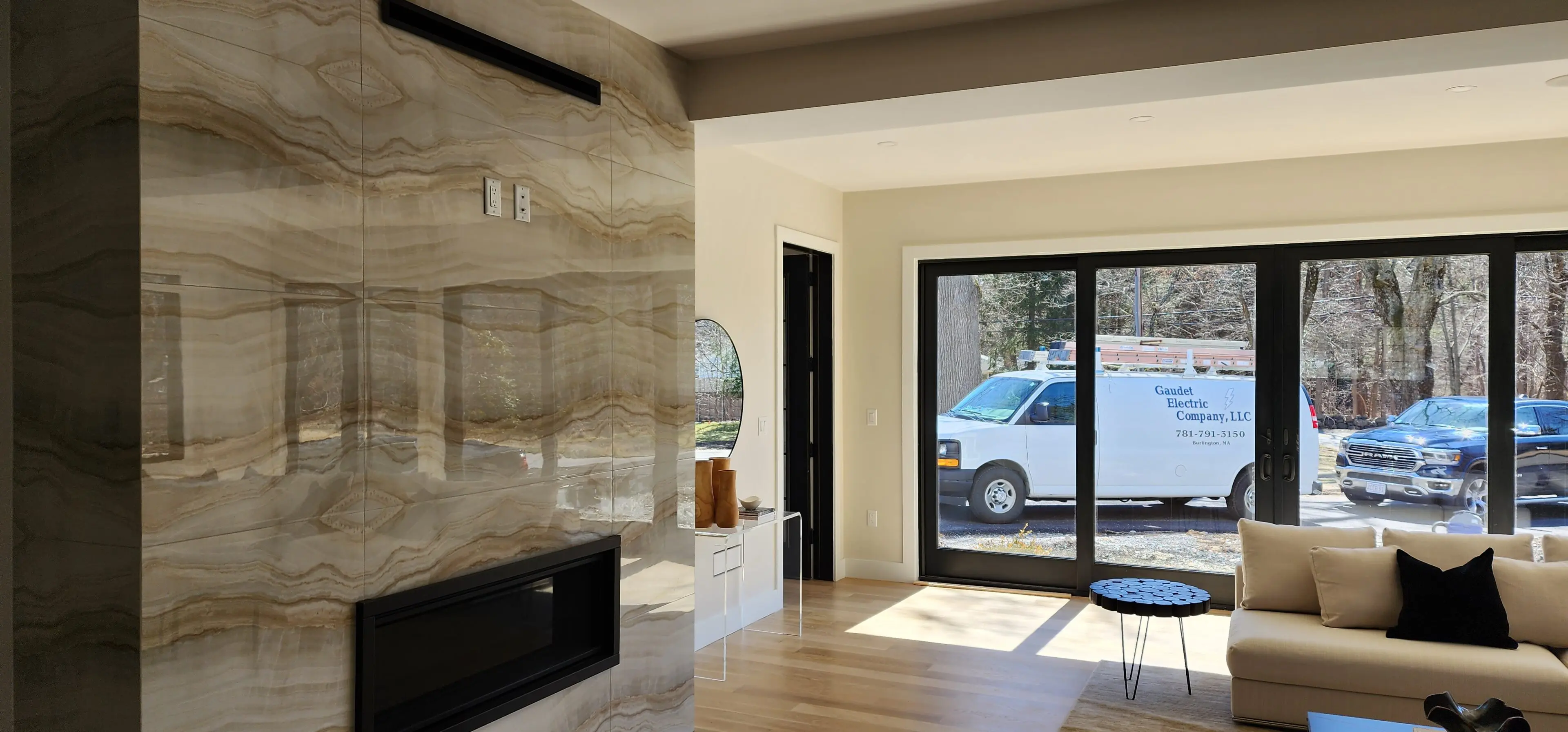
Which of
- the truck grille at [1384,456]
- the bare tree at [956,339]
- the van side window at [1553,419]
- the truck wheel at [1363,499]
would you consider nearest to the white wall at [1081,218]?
the bare tree at [956,339]

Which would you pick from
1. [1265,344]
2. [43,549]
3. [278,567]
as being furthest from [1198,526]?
[43,549]

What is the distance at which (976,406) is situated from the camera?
661 cm

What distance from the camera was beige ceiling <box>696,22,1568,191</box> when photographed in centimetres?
326

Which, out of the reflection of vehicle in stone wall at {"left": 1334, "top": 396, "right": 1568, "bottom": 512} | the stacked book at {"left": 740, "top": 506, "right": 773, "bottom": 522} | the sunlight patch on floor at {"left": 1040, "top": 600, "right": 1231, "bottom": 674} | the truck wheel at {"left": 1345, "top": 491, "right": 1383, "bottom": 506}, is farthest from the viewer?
the truck wheel at {"left": 1345, "top": 491, "right": 1383, "bottom": 506}

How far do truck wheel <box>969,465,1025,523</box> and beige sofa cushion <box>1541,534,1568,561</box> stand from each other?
112 inches

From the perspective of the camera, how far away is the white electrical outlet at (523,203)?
122 inches

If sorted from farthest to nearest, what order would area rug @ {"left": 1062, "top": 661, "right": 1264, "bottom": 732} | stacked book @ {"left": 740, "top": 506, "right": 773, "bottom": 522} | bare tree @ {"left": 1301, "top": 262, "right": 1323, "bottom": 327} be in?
bare tree @ {"left": 1301, "top": 262, "right": 1323, "bottom": 327}
stacked book @ {"left": 740, "top": 506, "right": 773, "bottom": 522}
area rug @ {"left": 1062, "top": 661, "right": 1264, "bottom": 732}

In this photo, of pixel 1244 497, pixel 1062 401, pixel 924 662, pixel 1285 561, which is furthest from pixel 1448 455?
pixel 924 662

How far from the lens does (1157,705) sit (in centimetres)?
421

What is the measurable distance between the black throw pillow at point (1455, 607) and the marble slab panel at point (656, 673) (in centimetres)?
279

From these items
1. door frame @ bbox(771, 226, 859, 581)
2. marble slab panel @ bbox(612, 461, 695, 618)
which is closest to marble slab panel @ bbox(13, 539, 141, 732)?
marble slab panel @ bbox(612, 461, 695, 618)

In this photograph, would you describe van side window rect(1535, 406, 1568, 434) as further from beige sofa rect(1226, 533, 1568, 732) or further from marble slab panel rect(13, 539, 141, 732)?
marble slab panel rect(13, 539, 141, 732)

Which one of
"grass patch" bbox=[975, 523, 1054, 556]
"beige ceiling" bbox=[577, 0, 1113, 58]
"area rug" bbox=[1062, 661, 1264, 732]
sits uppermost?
"beige ceiling" bbox=[577, 0, 1113, 58]

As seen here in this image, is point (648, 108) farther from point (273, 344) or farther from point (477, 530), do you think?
point (273, 344)
